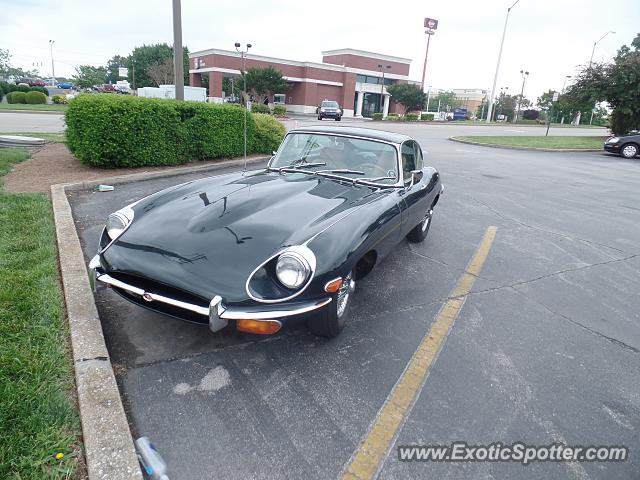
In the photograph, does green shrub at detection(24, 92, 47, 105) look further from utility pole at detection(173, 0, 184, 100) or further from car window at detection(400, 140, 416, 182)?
car window at detection(400, 140, 416, 182)

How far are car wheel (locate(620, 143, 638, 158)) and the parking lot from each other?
17.4m

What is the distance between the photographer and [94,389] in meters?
2.40

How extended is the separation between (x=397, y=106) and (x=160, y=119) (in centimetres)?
5867

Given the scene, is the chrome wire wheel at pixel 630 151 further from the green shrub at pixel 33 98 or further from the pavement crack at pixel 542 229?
the green shrub at pixel 33 98

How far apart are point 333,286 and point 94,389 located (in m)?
1.48

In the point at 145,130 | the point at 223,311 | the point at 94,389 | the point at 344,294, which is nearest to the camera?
the point at 94,389

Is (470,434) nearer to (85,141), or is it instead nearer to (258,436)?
(258,436)

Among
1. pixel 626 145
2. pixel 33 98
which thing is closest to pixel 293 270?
pixel 626 145

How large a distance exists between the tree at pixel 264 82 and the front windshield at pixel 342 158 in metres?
44.9

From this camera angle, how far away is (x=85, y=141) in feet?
26.7

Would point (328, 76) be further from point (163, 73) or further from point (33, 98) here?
point (33, 98)

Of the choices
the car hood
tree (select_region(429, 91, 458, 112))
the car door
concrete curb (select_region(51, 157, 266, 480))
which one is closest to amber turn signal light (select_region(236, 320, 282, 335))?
the car hood

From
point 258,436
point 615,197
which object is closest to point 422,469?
point 258,436

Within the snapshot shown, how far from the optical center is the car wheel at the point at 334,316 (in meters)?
2.97
